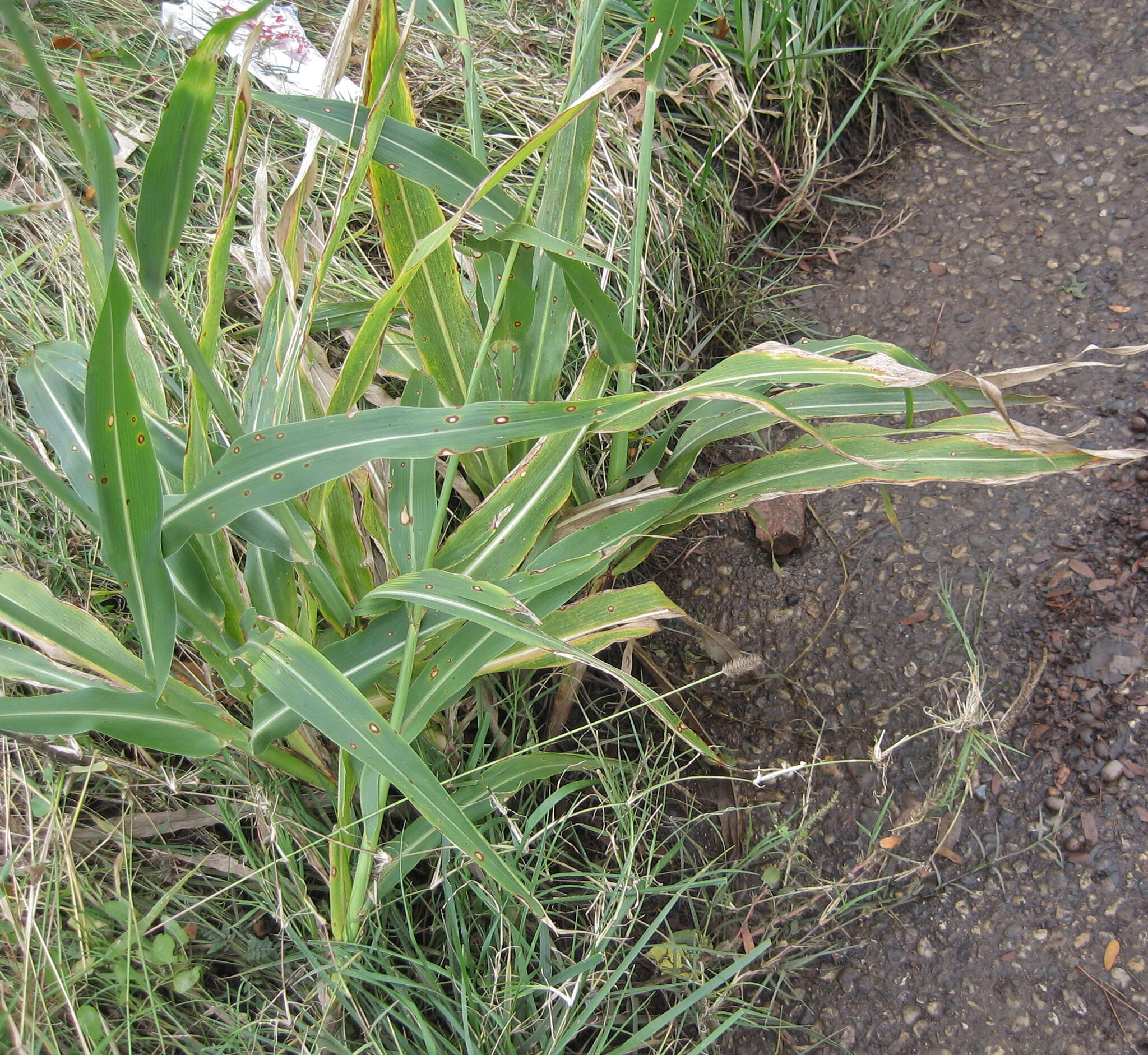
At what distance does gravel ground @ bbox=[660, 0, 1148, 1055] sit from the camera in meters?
1.00

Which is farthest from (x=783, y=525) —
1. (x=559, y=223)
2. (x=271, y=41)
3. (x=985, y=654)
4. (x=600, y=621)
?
(x=271, y=41)

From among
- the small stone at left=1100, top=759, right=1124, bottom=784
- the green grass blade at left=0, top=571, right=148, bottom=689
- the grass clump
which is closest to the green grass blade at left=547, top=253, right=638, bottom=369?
the grass clump

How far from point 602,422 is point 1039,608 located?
0.78 metres

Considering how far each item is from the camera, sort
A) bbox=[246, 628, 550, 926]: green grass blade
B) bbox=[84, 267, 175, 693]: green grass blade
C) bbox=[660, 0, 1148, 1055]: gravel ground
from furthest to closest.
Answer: bbox=[660, 0, 1148, 1055]: gravel ground → bbox=[246, 628, 550, 926]: green grass blade → bbox=[84, 267, 175, 693]: green grass blade

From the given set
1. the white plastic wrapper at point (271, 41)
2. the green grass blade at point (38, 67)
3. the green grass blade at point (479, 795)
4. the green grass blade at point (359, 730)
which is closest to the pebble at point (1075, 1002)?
the green grass blade at point (479, 795)

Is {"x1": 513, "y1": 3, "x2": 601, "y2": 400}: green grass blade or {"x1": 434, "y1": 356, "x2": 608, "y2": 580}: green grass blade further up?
{"x1": 513, "y1": 3, "x2": 601, "y2": 400}: green grass blade

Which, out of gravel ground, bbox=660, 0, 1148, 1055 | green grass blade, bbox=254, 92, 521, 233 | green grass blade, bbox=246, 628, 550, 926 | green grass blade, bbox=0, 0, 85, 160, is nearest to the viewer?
green grass blade, bbox=0, 0, 85, 160

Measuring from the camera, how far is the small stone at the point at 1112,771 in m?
1.08

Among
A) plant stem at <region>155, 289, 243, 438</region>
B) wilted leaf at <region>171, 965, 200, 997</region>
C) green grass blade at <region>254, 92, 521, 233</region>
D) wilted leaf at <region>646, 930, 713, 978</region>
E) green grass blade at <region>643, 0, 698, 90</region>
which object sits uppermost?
green grass blade at <region>643, 0, 698, 90</region>

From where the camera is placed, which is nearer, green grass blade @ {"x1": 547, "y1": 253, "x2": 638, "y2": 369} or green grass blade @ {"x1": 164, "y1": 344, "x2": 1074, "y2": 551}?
green grass blade @ {"x1": 164, "y1": 344, "x2": 1074, "y2": 551}

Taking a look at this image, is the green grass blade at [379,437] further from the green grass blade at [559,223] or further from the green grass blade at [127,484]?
the green grass blade at [559,223]

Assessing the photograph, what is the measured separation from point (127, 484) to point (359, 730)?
290 millimetres

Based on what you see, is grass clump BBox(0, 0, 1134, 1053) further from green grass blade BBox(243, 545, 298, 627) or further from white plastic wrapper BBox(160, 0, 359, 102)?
white plastic wrapper BBox(160, 0, 359, 102)

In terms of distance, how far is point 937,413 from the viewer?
1.30 metres
